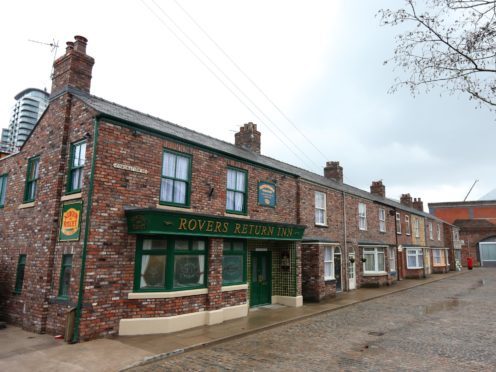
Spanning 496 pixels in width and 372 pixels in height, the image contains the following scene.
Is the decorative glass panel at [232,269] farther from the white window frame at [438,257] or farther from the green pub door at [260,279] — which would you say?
the white window frame at [438,257]

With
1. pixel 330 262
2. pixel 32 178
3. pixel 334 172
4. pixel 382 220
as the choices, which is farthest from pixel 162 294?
pixel 382 220

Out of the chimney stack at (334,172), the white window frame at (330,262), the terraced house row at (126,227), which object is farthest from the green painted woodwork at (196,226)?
the chimney stack at (334,172)

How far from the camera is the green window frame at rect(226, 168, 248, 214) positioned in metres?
13.5

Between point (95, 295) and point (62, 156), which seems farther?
point (62, 156)

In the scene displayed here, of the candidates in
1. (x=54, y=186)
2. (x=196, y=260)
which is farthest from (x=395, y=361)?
(x=54, y=186)

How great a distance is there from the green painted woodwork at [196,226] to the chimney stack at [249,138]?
6.60 meters

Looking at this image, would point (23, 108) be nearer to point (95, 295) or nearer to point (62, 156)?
point (62, 156)

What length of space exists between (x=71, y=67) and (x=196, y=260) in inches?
296

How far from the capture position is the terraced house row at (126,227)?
376 inches

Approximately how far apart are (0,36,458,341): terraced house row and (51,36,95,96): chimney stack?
37mm

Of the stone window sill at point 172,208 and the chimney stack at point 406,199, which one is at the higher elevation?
the chimney stack at point 406,199

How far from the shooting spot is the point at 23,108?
34969mm

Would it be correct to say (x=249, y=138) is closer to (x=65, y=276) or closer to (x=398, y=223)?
(x=65, y=276)

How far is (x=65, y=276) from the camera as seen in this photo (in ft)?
32.3
